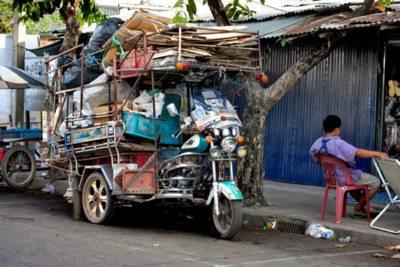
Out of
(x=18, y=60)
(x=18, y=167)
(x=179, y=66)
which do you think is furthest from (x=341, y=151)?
(x=18, y=60)

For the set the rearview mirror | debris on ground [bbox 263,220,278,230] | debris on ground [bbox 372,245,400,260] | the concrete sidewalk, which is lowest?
debris on ground [bbox 372,245,400,260]

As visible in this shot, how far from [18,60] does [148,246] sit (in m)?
12.1

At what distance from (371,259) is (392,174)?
138cm

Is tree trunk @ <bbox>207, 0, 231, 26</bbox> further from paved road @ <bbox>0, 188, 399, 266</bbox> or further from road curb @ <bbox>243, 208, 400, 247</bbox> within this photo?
paved road @ <bbox>0, 188, 399, 266</bbox>

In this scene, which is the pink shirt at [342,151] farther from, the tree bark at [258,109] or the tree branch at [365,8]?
the tree branch at [365,8]

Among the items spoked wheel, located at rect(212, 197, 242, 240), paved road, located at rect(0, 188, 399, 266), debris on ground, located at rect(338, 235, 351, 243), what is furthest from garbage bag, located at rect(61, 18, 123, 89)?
debris on ground, located at rect(338, 235, 351, 243)

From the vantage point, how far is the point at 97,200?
8.95m

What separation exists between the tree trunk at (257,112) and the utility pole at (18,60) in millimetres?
9341

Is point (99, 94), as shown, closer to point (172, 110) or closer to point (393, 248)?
point (172, 110)

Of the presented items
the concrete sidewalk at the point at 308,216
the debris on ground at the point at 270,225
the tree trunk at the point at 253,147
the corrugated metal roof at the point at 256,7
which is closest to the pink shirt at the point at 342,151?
the concrete sidewalk at the point at 308,216

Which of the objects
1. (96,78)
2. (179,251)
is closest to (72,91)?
(96,78)

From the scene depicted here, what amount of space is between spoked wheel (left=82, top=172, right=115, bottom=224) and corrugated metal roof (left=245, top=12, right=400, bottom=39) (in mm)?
3996

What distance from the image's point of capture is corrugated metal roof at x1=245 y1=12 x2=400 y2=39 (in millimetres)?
9586

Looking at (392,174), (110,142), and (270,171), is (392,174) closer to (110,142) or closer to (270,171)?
(110,142)
